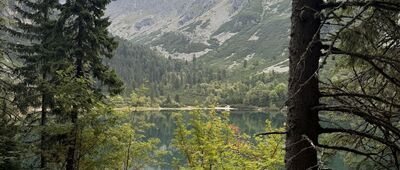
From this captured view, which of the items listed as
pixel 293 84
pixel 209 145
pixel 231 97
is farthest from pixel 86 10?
pixel 231 97

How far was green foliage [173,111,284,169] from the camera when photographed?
13.2 metres

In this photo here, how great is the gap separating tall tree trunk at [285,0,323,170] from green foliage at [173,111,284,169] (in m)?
8.48

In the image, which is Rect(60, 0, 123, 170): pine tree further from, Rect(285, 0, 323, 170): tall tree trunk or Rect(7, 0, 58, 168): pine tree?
Rect(285, 0, 323, 170): tall tree trunk

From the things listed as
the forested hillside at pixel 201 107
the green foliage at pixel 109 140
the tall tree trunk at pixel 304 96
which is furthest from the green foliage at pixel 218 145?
the tall tree trunk at pixel 304 96

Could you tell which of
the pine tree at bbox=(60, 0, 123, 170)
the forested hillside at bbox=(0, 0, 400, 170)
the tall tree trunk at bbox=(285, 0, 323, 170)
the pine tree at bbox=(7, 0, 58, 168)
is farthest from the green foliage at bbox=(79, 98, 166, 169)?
the tall tree trunk at bbox=(285, 0, 323, 170)

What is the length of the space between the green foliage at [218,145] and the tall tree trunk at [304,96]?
334 inches

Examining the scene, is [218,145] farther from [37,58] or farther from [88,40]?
[37,58]

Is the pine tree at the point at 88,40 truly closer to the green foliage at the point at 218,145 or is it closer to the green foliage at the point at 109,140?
the green foliage at the point at 109,140

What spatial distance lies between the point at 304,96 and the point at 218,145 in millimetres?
10300

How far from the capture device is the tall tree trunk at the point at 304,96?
3881 millimetres

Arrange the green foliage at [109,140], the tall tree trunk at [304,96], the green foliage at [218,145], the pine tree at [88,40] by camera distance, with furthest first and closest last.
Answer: the pine tree at [88,40]
the green foliage at [218,145]
the green foliage at [109,140]
the tall tree trunk at [304,96]

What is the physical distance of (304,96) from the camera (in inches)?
154

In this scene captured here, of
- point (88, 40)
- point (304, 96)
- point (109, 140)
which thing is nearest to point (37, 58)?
point (88, 40)

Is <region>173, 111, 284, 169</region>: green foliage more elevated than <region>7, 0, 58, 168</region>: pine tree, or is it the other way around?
<region>7, 0, 58, 168</region>: pine tree
